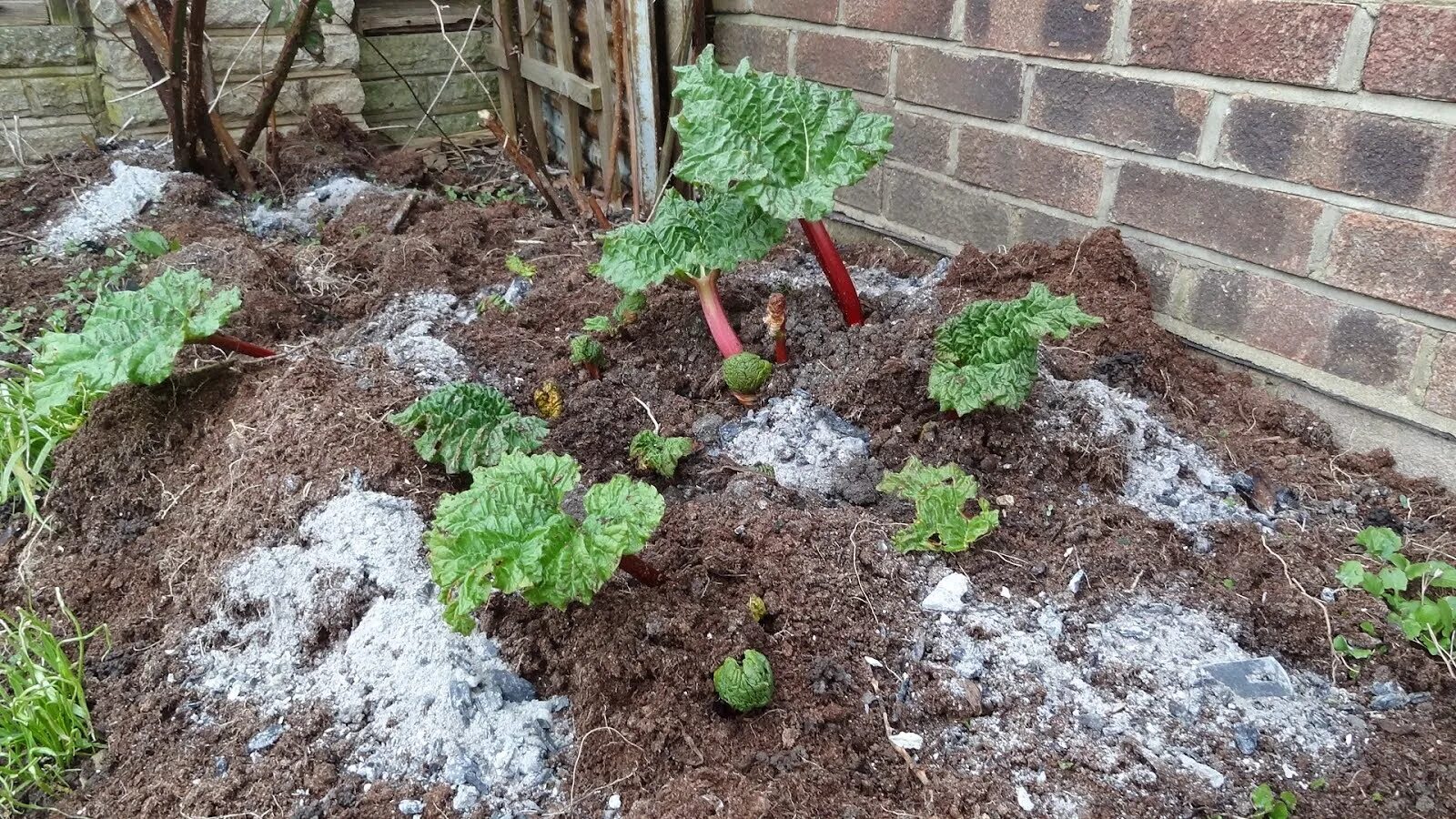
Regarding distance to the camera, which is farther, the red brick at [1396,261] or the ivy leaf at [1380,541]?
the red brick at [1396,261]

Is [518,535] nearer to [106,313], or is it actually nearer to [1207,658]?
[1207,658]

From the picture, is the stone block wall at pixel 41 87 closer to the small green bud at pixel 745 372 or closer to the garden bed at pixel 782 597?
the garden bed at pixel 782 597

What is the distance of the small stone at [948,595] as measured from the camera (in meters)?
1.73

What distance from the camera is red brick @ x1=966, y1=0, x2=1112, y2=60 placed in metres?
2.47

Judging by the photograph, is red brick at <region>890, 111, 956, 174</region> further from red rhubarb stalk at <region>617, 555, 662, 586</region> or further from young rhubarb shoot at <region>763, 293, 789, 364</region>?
red rhubarb stalk at <region>617, 555, 662, 586</region>

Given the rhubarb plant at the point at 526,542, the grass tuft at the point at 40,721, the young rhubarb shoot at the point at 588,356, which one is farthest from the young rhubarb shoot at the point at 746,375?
the grass tuft at the point at 40,721

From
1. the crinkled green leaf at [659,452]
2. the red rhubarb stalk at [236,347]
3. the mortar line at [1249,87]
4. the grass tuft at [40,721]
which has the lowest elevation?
the grass tuft at [40,721]

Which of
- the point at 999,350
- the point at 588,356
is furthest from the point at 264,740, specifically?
the point at 999,350

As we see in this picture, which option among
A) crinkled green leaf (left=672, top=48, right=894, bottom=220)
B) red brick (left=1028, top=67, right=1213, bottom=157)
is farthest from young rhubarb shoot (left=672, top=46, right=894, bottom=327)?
red brick (left=1028, top=67, right=1213, bottom=157)

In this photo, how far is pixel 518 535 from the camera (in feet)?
4.69

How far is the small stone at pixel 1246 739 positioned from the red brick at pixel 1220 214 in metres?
1.25

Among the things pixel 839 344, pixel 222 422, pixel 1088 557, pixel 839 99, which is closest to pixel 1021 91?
pixel 839 99

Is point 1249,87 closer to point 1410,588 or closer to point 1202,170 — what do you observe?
point 1202,170

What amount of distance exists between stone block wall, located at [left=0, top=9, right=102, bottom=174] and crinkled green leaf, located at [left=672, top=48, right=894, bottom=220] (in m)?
3.62
